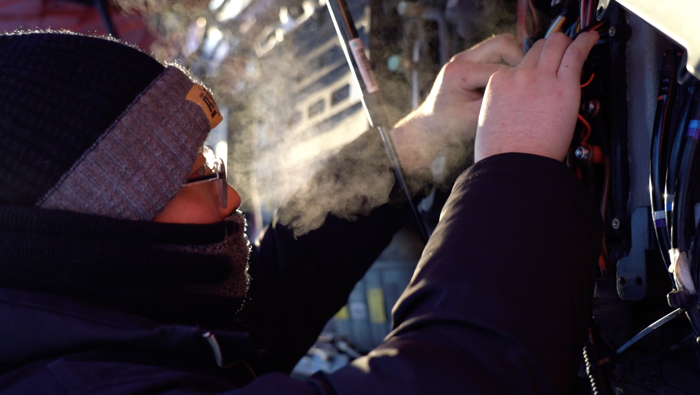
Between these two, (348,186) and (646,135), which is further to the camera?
(348,186)

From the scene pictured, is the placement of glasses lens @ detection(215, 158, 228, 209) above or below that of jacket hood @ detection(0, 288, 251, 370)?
above

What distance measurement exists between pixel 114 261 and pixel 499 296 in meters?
0.60

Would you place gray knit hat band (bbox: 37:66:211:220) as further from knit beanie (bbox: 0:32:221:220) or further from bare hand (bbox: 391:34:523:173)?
bare hand (bbox: 391:34:523:173)

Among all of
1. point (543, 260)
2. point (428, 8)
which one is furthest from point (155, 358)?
point (428, 8)

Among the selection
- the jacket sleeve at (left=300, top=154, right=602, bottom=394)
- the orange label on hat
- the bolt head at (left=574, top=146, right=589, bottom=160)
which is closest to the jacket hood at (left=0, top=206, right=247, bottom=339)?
the orange label on hat

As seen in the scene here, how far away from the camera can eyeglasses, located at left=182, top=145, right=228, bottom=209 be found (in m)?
1.05

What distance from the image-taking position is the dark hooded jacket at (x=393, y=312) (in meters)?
0.67

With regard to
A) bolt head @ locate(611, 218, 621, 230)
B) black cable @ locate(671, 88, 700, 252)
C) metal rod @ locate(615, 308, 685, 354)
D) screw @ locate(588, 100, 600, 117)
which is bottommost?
metal rod @ locate(615, 308, 685, 354)

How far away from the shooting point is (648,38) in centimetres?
87

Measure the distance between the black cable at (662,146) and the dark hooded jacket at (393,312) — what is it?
0.12 meters

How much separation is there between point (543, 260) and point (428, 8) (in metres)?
0.99

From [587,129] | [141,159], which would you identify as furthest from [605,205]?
[141,159]

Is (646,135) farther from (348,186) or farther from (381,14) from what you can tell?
(381,14)

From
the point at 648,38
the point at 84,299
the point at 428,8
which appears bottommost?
the point at 84,299
